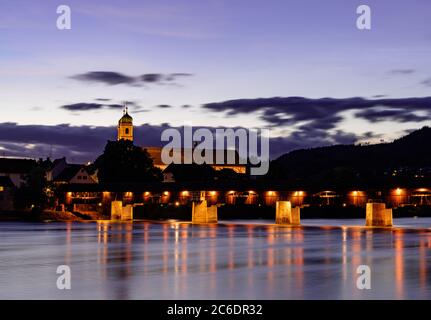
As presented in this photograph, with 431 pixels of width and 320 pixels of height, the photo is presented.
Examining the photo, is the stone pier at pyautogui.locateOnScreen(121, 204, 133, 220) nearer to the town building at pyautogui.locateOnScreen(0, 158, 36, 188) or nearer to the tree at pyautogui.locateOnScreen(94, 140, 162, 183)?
the tree at pyautogui.locateOnScreen(94, 140, 162, 183)

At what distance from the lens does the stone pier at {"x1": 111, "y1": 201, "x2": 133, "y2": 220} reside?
510 feet

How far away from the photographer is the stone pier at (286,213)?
12950 centimetres

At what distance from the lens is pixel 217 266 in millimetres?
61531

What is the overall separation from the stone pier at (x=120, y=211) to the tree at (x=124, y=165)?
18.9 m

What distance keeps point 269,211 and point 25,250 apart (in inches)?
4257

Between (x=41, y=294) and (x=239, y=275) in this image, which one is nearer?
(x=41, y=294)

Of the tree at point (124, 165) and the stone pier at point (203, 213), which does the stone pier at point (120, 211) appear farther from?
the tree at point (124, 165)

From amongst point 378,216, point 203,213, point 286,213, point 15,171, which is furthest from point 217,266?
point 15,171

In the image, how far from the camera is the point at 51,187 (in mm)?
165375

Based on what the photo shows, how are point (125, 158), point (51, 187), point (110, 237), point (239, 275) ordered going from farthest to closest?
point (125, 158) < point (51, 187) < point (110, 237) < point (239, 275)

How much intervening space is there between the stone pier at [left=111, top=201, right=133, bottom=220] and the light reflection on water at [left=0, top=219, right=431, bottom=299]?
178ft

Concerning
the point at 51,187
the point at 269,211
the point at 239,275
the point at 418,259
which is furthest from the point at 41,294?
the point at 269,211

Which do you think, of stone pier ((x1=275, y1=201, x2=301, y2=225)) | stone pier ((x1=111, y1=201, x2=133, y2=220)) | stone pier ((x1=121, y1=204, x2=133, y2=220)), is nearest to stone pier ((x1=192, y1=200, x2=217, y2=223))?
stone pier ((x1=121, y1=204, x2=133, y2=220))

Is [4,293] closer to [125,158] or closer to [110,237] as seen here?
[110,237]
